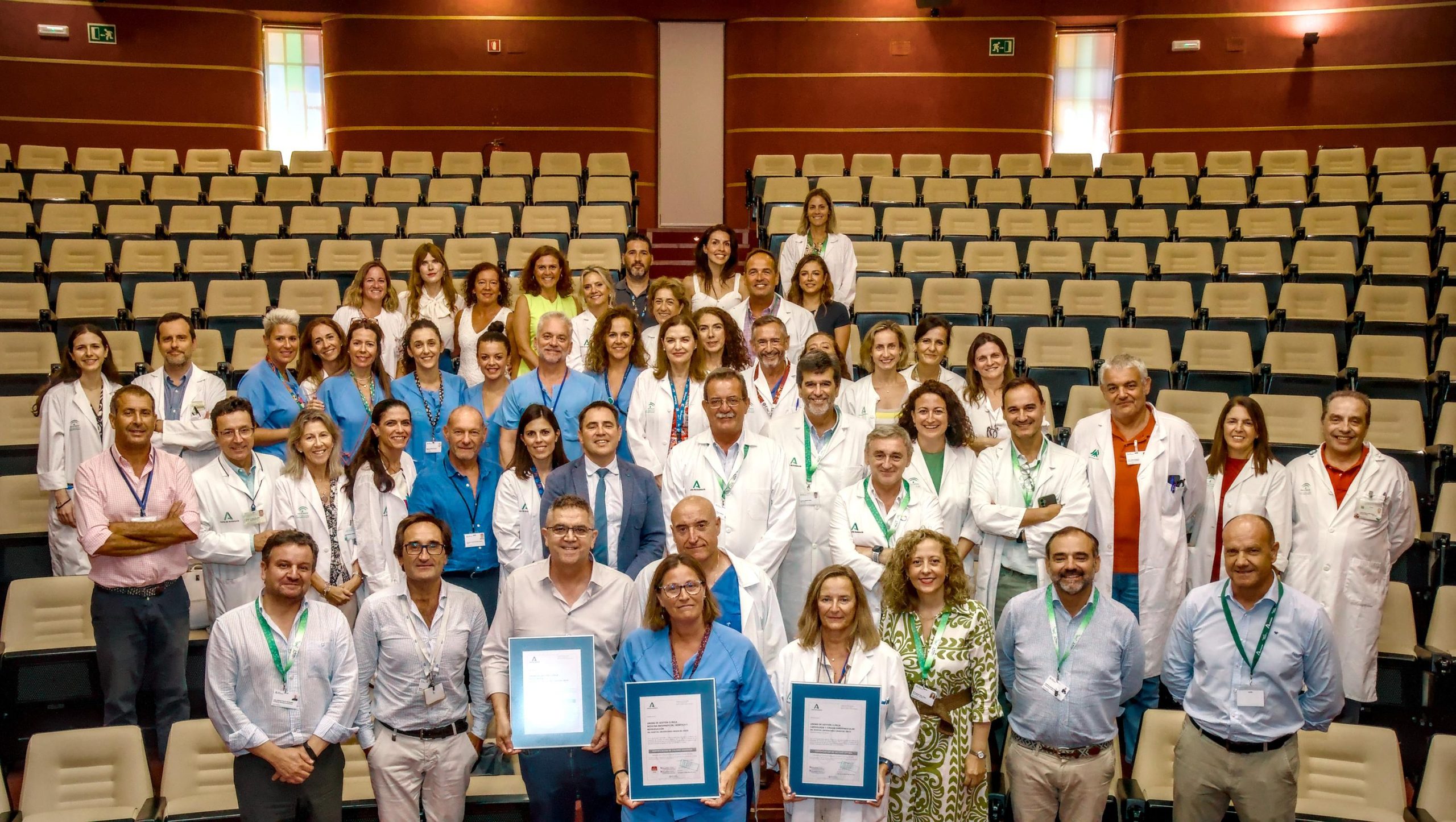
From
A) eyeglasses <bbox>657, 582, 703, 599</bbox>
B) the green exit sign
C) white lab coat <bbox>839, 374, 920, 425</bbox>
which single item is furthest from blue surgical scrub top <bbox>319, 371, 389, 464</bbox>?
the green exit sign

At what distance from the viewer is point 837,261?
697cm

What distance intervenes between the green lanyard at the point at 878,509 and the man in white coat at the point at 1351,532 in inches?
65.7

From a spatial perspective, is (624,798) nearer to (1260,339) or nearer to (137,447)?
(137,447)

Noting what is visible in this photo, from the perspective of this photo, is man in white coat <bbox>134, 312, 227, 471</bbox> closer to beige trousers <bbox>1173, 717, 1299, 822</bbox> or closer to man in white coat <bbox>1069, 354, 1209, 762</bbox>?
man in white coat <bbox>1069, 354, 1209, 762</bbox>

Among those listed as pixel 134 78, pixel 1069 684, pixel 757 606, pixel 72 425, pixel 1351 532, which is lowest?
pixel 1069 684

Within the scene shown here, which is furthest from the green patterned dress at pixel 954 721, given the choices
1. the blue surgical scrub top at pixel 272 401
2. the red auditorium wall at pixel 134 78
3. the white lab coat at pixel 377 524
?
the red auditorium wall at pixel 134 78

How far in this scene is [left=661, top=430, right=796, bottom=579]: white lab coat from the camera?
4266mm

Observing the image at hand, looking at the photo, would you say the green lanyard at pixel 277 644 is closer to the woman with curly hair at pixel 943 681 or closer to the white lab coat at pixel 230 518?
the white lab coat at pixel 230 518

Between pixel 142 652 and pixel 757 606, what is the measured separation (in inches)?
93.8

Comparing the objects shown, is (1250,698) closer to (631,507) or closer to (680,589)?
(680,589)

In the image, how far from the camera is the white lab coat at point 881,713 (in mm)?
3391

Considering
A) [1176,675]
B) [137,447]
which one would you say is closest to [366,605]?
[137,447]

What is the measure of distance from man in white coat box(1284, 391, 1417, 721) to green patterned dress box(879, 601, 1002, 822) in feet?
5.91

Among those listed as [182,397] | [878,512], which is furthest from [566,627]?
[182,397]
